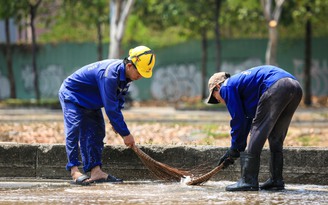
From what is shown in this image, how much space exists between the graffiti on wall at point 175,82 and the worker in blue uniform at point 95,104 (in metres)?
25.4

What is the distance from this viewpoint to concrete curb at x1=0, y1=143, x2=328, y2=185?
9602 millimetres

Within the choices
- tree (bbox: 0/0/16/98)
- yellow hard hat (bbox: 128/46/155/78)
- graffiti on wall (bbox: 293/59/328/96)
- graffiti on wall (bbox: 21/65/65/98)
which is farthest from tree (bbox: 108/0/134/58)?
yellow hard hat (bbox: 128/46/155/78)

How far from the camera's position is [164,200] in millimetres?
7914

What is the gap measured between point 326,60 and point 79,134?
1035 inches

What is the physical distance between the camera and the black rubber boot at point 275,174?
8887 mm

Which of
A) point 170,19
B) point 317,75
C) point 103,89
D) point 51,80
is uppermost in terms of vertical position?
point 103,89

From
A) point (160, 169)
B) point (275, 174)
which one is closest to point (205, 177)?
point (160, 169)

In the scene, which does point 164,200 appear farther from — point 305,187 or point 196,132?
point 196,132

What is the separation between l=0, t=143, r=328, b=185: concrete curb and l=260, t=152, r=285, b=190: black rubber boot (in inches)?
22.3

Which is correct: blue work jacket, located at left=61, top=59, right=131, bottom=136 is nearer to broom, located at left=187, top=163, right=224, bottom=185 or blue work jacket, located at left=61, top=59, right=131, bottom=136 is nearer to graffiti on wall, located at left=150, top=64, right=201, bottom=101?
broom, located at left=187, top=163, right=224, bottom=185

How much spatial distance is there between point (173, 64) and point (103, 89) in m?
26.4

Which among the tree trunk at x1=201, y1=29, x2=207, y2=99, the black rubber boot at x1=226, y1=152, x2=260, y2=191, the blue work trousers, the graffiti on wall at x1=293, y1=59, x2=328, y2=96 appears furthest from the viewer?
the graffiti on wall at x1=293, y1=59, x2=328, y2=96

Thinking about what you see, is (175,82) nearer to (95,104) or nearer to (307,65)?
(307,65)

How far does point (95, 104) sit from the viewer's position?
31.1 ft
